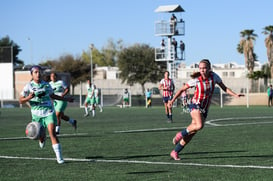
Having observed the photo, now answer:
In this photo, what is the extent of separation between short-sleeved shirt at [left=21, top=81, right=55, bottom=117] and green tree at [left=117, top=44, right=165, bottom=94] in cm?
8620

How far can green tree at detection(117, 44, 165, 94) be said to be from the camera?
3922 inches

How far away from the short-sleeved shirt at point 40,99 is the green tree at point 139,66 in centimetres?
8620

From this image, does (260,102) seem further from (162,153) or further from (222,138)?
(162,153)

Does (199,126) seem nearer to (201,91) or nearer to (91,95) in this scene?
(201,91)

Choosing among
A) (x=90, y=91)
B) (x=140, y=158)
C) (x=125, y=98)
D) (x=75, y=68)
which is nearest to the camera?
(x=140, y=158)

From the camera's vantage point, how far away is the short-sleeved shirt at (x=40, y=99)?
40.9ft

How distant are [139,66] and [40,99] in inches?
3463

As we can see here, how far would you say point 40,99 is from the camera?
12.5 m

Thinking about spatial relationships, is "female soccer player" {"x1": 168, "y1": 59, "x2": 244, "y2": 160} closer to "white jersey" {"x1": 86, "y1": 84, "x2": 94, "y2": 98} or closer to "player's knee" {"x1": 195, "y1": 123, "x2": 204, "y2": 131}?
"player's knee" {"x1": 195, "y1": 123, "x2": 204, "y2": 131}

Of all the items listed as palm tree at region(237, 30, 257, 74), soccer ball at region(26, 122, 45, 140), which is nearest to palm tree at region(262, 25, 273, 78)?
palm tree at region(237, 30, 257, 74)

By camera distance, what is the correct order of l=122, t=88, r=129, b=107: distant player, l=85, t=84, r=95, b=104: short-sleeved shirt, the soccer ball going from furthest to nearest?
l=122, t=88, r=129, b=107: distant player → l=85, t=84, r=95, b=104: short-sleeved shirt → the soccer ball

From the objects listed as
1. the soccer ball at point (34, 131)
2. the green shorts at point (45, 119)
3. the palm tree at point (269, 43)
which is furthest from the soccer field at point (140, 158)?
the palm tree at point (269, 43)

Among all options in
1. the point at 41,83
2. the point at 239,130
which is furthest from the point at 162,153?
the point at 239,130

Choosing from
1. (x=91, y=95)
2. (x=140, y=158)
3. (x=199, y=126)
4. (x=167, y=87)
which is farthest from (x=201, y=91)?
(x=91, y=95)
